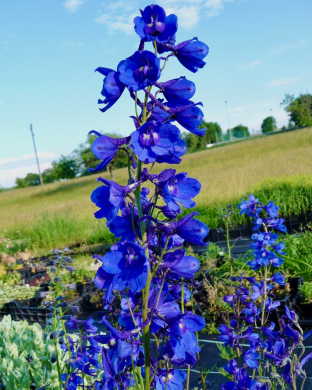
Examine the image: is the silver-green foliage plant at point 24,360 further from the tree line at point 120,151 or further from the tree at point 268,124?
the tree at point 268,124

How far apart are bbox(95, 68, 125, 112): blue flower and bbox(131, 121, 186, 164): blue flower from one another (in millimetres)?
162

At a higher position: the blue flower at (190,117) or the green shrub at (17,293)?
the blue flower at (190,117)

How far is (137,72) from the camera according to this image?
103 cm

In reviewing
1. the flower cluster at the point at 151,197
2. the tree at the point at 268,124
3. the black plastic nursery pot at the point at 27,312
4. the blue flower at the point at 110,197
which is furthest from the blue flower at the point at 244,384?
the tree at the point at 268,124

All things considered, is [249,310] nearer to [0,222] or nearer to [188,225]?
[188,225]

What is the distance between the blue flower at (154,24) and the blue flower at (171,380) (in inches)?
41.0

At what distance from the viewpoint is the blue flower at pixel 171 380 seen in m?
1.20

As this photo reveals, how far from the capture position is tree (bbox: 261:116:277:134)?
85.5 metres

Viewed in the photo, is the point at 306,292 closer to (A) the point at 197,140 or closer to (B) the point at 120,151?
(B) the point at 120,151

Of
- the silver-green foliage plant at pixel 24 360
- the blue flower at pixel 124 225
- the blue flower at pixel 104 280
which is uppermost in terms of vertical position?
the blue flower at pixel 124 225

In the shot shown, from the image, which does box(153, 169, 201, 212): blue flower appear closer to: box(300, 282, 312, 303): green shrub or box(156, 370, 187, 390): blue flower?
box(156, 370, 187, 390): blue flower

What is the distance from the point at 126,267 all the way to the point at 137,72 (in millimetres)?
537

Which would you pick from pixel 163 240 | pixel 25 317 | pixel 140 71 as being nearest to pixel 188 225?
pixel 163 240

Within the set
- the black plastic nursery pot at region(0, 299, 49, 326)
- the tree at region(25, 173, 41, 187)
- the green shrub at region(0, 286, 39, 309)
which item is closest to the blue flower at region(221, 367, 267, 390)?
the black plastic nursery pot at region(0, 299, 49, 326)
